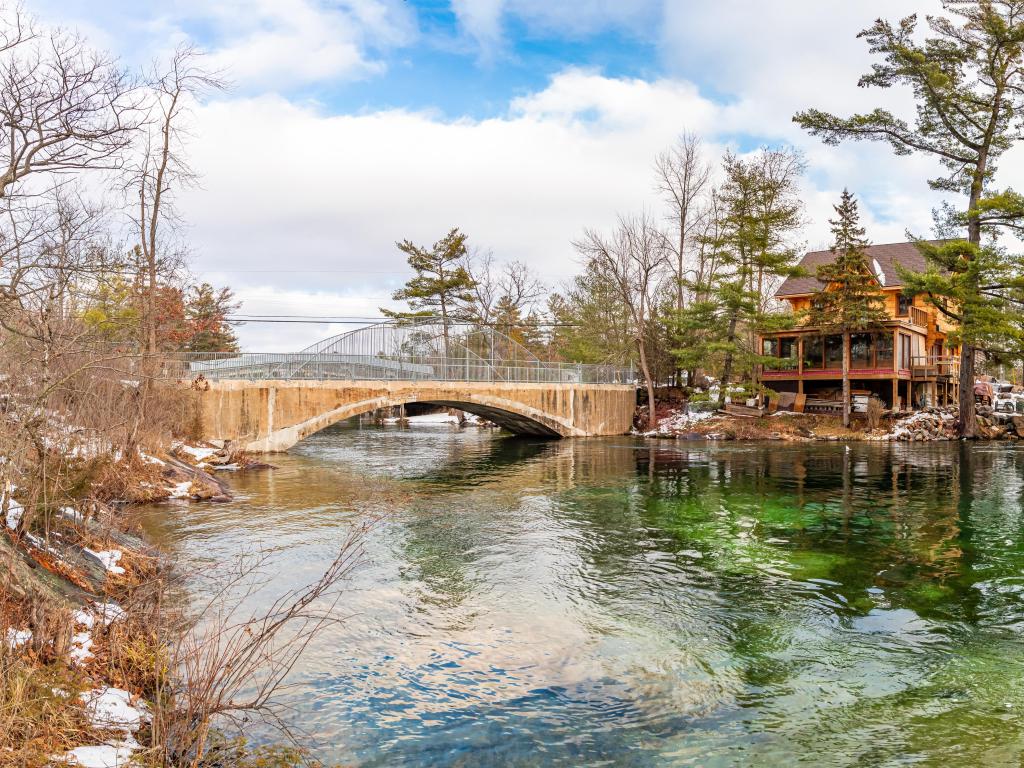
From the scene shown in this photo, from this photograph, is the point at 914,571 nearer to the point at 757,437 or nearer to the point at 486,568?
the point at 486,568

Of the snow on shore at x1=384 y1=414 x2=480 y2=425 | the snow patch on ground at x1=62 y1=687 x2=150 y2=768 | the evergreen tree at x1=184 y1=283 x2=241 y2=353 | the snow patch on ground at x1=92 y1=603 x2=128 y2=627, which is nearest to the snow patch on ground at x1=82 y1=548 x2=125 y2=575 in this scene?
the snow patch on ground at x1=92 y1=603 x2=128 y2=627

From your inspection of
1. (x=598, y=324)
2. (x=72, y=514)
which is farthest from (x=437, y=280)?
(x=72, y=514)

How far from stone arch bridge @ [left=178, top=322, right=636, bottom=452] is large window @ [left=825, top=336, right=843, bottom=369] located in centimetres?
1225

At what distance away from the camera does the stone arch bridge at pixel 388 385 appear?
83.0 ft

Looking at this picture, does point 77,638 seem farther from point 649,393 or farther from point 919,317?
point 919,317

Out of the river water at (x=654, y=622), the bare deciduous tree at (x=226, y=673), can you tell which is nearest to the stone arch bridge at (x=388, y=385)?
the river water at (x=654, y=622)

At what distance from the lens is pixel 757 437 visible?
112 feet

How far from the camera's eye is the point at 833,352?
39.0 metres

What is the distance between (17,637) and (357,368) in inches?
888

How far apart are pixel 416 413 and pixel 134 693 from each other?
55.6 meters

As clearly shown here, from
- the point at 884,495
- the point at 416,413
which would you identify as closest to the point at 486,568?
the point at 884,495

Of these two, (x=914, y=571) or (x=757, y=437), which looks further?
(x=757, y=437)

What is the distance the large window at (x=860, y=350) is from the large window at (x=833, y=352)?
591mm

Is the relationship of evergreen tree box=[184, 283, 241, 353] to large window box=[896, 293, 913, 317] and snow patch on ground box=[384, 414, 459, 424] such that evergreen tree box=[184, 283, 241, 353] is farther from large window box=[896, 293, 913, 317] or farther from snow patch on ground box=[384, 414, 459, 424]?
large window box=[896, 293, 913, 317]
